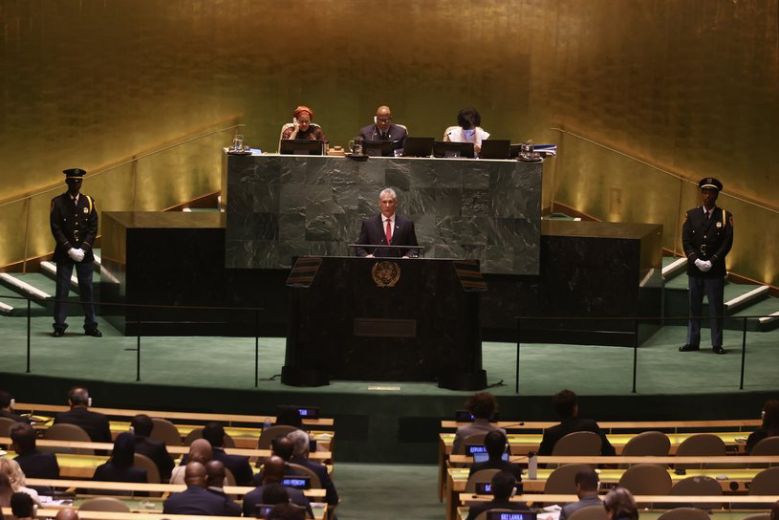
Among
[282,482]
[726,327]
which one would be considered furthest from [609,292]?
[282,482]

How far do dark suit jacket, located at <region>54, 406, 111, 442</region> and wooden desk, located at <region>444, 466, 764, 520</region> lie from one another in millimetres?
2628

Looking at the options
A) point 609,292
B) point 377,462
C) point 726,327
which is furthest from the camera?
point 726,327

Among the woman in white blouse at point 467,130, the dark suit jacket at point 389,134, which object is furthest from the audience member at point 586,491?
the woman in white blouse at point 467,130

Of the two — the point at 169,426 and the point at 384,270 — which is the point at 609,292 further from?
the point at 169,426

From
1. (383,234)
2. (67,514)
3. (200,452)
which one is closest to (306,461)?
(200,452)

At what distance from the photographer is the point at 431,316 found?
13289mm

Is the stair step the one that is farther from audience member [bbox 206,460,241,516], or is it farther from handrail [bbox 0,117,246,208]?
audience member [bbox 206,460,241,516]

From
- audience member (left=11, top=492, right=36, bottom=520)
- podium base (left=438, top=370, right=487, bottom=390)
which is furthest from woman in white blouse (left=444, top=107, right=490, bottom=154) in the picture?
audience member (left=11, top=492, right=36, bottom=520)

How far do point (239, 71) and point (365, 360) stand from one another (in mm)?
7002

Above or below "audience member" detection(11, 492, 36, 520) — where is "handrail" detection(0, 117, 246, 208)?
above

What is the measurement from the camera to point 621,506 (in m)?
7.80

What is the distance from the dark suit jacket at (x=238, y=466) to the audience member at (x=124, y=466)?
51cm

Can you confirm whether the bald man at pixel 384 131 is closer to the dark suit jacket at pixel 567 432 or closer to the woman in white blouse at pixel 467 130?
the woman in white blouse at pixel 467 130

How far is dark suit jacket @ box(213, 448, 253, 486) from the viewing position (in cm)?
961
